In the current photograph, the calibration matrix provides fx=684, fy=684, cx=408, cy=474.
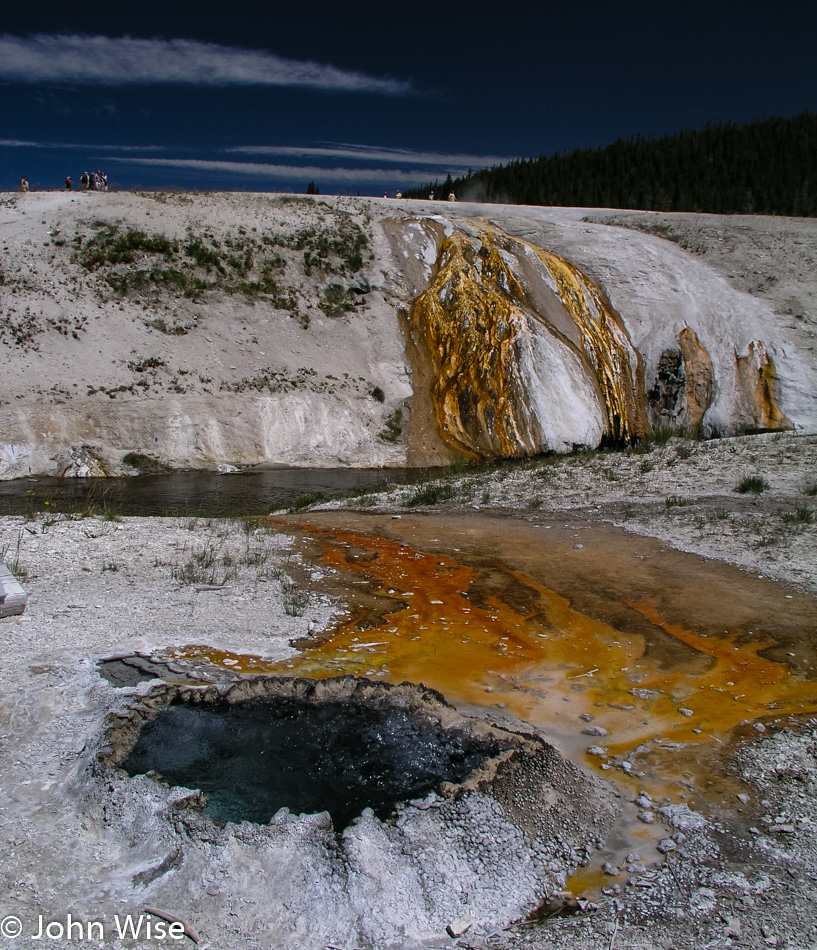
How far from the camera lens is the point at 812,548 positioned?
408 inches

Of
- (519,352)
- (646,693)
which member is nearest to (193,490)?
(519,352)

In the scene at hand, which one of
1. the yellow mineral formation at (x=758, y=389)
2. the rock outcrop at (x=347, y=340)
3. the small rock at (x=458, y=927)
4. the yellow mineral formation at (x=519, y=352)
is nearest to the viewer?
the small rock at (x=458, y=927)

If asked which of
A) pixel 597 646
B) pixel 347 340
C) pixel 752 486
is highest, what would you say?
pixel 347 340

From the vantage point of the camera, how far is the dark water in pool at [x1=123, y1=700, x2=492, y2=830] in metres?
4.47

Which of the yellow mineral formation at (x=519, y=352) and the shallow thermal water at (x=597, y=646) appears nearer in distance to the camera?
the shallow thermal water at (x=597, y=646)

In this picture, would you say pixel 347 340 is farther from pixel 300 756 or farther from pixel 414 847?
pixel 414 847

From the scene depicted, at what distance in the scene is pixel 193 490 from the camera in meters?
19.9

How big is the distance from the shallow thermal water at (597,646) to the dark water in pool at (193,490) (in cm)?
782

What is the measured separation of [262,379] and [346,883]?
23222 mm

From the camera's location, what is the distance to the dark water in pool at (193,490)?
17.1 meters

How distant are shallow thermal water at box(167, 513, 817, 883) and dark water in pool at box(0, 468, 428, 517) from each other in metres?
7.82

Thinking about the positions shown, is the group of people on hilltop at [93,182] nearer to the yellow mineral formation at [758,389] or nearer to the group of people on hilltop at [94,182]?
the group of people on hilltop at [94,182]

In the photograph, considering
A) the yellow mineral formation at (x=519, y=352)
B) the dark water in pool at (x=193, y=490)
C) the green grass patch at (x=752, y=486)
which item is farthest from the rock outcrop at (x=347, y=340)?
the green grass patch at (x=752, y=486)

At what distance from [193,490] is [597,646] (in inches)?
598
